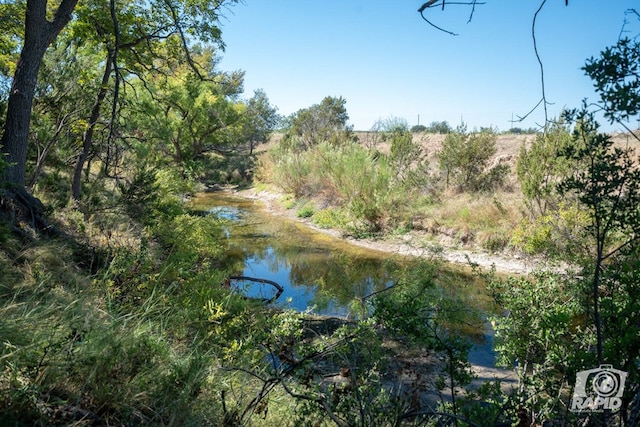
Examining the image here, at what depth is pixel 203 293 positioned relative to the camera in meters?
4.62

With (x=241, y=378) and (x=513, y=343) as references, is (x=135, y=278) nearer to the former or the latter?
(x=241, y=378)

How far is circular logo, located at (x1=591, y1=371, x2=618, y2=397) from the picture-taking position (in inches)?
67.0

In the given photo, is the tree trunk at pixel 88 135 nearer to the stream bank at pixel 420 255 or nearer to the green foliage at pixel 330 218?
the stream bank at pixel 420 255

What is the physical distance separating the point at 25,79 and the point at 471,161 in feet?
47.5

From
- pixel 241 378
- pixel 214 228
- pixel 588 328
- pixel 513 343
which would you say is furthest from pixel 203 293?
pixel 214 228

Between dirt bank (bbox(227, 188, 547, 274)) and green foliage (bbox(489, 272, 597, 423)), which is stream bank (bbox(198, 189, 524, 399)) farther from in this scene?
green foliage (bbox(489, 272, 597, 423))

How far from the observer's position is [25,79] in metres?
5.18

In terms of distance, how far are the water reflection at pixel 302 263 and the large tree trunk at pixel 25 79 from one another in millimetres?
3947

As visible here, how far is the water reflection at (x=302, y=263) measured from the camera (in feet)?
26.9

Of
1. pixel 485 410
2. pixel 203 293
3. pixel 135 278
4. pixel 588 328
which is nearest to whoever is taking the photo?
pixel 485 410

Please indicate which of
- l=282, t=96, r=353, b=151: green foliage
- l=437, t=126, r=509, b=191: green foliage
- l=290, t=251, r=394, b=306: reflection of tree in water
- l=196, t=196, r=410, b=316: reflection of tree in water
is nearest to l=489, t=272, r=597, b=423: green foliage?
l=196, t=196, r=410, b=316: reflection of tree in water

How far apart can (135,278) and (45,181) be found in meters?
→ 5.40

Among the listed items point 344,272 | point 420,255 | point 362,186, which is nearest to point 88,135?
point 344,272
